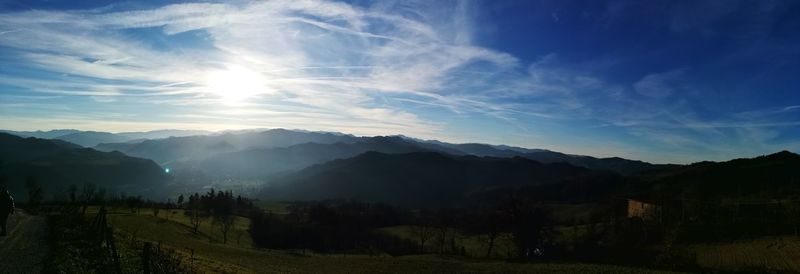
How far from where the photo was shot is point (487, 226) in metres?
112

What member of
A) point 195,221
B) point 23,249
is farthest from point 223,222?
point 23,249

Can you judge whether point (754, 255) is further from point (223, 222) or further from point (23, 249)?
point (223, 222)

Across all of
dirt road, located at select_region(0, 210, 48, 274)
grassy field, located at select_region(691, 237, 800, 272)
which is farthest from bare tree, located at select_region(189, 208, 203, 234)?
grassy field, located at select_region(691, 237, 800, 272)

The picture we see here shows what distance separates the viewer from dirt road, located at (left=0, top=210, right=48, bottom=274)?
23966 mm

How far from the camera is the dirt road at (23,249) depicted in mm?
23966

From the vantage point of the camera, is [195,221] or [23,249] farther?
[195,221]

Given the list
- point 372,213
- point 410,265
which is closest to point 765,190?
point 372,213

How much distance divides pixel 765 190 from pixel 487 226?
444 feet

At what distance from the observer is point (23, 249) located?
2877 centimetres

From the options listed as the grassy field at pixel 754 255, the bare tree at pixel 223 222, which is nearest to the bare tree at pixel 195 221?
the bare tree at pixel 223 222

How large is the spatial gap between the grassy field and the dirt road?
263ft

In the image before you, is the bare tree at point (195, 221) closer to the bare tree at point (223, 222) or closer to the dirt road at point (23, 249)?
the bare tree at point (223, 222)

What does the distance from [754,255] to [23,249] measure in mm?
96241

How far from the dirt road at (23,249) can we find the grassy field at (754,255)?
80209 mm
